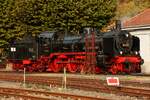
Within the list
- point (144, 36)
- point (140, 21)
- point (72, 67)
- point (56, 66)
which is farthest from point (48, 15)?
point (72, 67)

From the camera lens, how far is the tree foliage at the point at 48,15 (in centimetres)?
4503

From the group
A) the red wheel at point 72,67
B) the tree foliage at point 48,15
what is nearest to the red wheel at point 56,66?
the red wheel at point 72,67

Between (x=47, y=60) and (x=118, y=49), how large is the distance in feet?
22.6

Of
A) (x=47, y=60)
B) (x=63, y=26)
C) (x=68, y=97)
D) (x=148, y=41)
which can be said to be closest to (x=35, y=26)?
(x=63, y=26)

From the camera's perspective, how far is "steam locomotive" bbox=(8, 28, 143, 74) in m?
29.0

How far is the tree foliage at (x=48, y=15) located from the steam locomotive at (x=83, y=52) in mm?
8921

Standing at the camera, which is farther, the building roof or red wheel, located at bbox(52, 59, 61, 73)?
the building roof

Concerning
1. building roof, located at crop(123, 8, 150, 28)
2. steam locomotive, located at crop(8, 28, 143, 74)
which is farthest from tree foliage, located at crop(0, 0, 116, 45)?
building roof, located at crop(123, 8, 150, 28)

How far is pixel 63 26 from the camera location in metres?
44.9

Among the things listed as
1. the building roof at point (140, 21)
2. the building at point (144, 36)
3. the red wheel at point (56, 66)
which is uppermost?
the building roof at point (140, 21)

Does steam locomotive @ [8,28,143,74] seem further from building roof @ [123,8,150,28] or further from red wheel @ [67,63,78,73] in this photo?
building roof @ [123,8,150,28]

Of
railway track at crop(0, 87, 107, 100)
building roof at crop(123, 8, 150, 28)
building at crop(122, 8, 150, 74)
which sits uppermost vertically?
building roof at crop(123, 8, 150, 28)

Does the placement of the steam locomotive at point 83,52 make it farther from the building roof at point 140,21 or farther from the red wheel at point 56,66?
the building roof at point 140,21

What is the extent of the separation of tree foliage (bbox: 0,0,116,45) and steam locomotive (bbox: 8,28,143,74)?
29.3 ft
